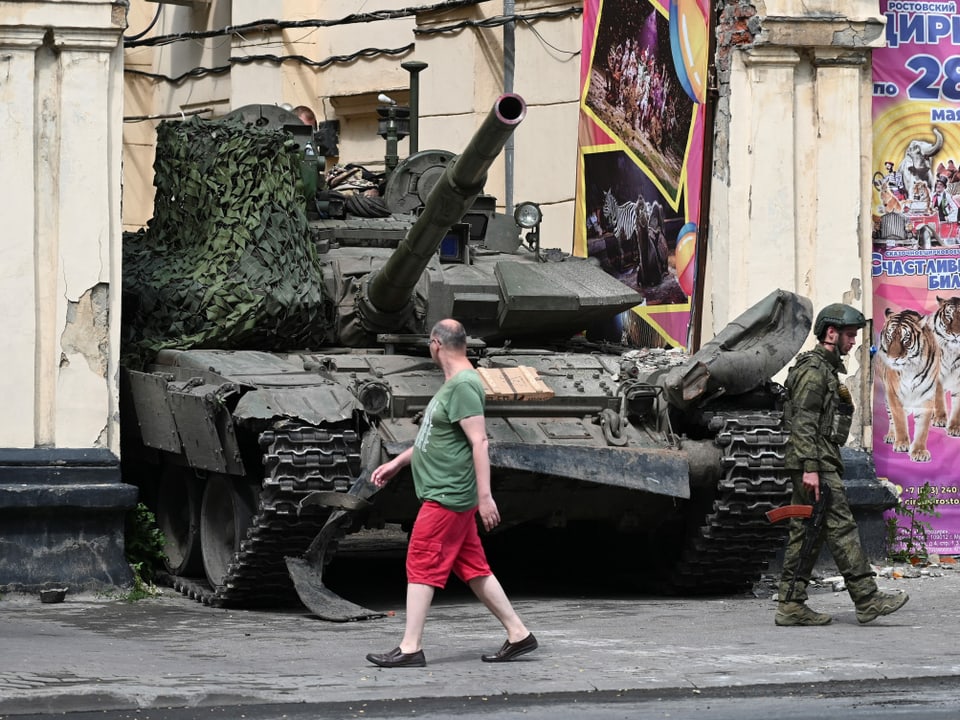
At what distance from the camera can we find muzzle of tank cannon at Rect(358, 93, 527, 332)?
10.1 meters

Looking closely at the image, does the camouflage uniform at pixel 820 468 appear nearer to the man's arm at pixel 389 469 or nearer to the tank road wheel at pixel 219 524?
the man's arm at pixel 389 469

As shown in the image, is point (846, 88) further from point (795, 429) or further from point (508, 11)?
point (508, 11)

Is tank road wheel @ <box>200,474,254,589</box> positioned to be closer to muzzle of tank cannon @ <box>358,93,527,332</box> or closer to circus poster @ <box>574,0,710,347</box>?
muzzle of tank cannon @ <box>358,93,527,332</box>

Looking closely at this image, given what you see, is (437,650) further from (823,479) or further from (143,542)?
(143,542)

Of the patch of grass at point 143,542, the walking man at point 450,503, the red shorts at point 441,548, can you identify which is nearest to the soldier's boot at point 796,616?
the walking man at point 450,503

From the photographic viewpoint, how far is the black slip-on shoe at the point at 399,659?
841 cm

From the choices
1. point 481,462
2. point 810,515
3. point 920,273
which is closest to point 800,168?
point 920,273

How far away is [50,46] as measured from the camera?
40.4 ft

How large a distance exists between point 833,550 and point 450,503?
261 cm

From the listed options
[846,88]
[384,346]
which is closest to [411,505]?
[384,346]

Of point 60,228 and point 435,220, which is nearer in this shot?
point 435,220

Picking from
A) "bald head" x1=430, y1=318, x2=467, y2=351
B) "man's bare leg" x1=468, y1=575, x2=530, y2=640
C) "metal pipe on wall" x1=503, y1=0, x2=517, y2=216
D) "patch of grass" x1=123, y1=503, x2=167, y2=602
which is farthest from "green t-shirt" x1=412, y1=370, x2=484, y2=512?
"metal pipe on wall" x1=503, y1=0, x2=517, y2=216

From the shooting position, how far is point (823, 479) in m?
10.2

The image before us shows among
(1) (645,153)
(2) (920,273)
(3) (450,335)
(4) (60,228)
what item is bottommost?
(3) (450,335)
